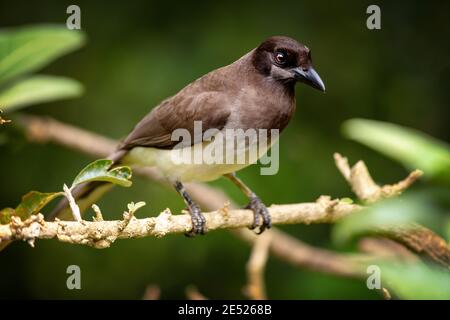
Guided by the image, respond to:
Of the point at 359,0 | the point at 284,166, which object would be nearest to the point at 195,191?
the point at 284,166

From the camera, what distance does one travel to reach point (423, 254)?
2811 mm

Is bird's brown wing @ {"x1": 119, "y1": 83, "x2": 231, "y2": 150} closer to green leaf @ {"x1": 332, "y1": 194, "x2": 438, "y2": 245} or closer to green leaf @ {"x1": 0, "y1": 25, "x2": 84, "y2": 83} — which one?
green leaf @ {"x1": 0, "y1": 25, "x2": 84, "y2": 83}

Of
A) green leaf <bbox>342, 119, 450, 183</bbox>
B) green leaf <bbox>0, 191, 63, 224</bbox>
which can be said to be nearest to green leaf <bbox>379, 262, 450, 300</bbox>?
green leaf <bbox>342, 119, 450, 183</bbox>

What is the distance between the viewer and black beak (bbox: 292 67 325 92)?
2.80m

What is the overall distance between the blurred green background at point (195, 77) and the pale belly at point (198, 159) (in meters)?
1.42

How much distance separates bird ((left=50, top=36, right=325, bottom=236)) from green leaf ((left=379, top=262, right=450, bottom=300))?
111 centimetres

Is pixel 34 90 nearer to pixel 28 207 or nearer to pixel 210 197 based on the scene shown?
pixel 210 197

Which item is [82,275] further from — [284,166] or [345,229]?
[345,229]

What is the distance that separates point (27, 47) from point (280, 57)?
121 centimetres

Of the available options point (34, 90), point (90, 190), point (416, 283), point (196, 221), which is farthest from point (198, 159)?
point (416, 283)

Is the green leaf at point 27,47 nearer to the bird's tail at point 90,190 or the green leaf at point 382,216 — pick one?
the bird's tail at point 90,190

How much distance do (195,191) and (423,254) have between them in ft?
6.07

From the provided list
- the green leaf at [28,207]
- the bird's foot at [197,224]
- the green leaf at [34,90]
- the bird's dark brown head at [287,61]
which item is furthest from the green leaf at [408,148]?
the green leaf at [34,90]

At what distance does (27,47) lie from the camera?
3207 millimetres
